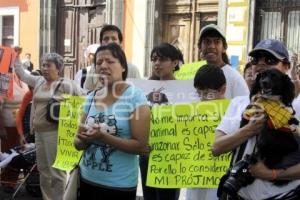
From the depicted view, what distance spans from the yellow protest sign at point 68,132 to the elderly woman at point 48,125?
36 centimetres

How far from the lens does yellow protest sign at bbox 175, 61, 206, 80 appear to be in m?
4.16

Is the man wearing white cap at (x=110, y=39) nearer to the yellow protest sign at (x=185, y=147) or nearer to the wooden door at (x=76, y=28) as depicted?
the yellow protest sign at (x=185, y=147)

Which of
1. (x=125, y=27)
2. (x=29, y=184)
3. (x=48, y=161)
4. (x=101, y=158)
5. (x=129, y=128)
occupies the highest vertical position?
(x=125, y=27)

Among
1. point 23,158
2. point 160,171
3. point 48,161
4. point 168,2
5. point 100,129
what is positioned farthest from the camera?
point 168,2

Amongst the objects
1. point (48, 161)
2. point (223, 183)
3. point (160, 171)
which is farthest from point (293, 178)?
point (48, 161)

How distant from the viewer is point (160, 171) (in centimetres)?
347

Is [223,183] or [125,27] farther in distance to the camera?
[125,27]

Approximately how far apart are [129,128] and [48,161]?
2.21 meters

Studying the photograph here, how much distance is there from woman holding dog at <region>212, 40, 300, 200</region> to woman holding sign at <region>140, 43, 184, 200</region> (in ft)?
4.92

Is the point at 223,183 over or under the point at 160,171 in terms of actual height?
over

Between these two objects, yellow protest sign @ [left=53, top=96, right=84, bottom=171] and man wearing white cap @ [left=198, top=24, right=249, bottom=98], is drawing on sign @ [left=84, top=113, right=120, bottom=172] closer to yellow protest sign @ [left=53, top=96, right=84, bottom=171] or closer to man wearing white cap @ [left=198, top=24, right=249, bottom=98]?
man wearing white cap @ [left=198, top=24, right=249, bottom=98]

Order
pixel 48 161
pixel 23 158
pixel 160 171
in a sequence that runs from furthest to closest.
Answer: pixel 23 158 → pixel 48 161 → pixel 160 171

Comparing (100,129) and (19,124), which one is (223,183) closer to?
(100,129)

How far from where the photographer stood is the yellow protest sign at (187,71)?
4164 mm
